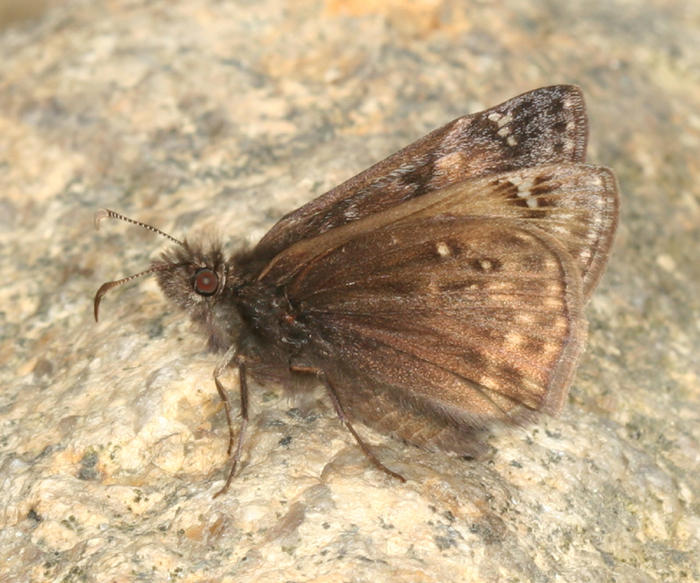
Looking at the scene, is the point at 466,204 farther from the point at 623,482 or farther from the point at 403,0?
the point at 403,0

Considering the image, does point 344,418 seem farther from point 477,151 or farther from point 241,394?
point 477,151

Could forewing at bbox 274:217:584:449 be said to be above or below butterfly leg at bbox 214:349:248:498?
above

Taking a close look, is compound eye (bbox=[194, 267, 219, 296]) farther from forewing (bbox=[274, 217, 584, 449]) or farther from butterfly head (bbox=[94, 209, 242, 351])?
forewing (bbox=[274, 217, 584, 449])

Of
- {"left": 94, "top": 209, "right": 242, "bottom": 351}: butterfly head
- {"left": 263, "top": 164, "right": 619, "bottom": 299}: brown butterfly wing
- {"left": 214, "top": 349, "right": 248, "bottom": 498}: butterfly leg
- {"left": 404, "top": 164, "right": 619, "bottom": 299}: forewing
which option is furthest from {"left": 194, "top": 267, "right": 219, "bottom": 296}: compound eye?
{"left": 404, "top": 164, "right": 619, "bottom": 299}: forewing

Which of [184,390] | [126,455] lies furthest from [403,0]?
[126,455]

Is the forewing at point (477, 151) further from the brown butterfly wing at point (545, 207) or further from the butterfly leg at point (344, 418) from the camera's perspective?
the butterfly leg at point (344, 418)

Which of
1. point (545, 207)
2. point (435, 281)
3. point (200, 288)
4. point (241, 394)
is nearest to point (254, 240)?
point (200, 288)
